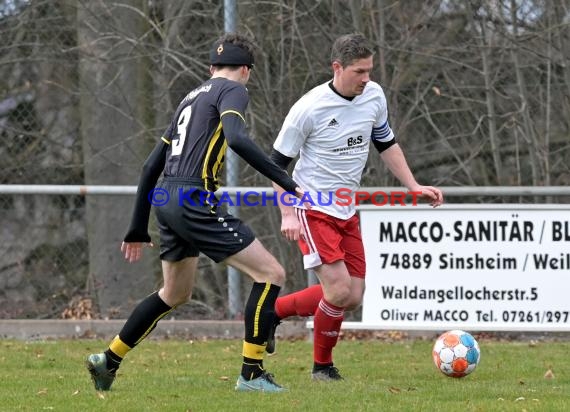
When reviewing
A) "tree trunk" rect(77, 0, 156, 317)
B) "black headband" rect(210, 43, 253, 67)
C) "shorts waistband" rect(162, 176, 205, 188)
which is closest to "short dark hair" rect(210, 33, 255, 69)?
"black headband" rect(210, 43, 253, 67)

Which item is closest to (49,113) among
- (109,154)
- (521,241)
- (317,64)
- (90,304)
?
(109,154)

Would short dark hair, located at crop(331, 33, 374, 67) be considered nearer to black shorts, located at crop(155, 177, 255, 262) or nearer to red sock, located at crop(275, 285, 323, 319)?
black shorts, located at crop(155, 177, 255, 262)

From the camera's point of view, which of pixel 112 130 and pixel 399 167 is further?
pixel 112 130

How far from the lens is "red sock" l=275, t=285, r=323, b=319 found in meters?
8.23

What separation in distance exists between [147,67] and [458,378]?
4876mm

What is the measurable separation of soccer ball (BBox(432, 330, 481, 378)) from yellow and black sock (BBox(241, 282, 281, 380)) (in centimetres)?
133

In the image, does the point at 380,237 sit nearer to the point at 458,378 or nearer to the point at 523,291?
the point at 523,291

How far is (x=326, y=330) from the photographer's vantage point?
781cm

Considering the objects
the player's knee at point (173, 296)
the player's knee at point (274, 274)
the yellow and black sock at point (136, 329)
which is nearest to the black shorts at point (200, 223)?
the player's knee at point (274, 274)

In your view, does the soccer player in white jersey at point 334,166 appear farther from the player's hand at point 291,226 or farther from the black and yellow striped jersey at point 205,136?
the black and yellow striped jersey at point 205,136

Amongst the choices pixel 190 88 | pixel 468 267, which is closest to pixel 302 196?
pixel 468 267

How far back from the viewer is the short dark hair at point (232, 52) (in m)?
6.93

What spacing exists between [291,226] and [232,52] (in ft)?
3.48

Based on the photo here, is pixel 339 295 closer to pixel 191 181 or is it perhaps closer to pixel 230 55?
pixel 191 181
